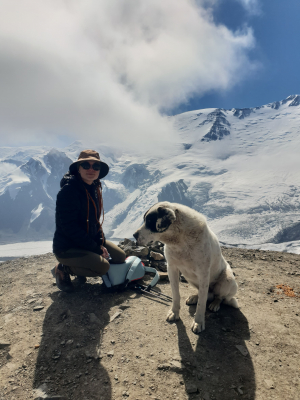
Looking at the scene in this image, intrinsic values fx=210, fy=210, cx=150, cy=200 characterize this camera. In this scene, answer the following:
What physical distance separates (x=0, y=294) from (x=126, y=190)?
190 metres

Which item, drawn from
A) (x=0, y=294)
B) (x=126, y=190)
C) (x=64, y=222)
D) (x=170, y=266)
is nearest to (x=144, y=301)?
(x=170, y=266)

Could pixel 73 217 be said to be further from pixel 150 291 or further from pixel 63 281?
pixel 150 291

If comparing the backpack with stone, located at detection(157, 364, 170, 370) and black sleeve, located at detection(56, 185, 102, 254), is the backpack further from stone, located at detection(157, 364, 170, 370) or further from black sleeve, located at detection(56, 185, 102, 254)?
stone, located at detection(157, 364, 170, 370)

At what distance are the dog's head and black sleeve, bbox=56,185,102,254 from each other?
1708mm

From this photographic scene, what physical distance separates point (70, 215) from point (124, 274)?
2.01 meters

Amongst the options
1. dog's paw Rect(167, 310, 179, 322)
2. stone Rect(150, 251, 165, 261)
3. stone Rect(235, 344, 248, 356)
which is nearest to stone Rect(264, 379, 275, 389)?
stone Rect(235, 344, 248, 356)

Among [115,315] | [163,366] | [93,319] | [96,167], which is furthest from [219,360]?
[96,167]

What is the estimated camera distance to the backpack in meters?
4.99

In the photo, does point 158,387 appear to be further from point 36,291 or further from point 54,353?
point 36,291

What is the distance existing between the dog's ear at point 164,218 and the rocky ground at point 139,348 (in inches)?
73.5

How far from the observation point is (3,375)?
9.26ft

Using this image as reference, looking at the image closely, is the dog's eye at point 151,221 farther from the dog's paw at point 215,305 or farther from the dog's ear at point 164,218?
the dog's paw at point 215,305

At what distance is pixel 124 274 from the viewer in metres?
5.22

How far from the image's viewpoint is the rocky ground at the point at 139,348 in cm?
260
